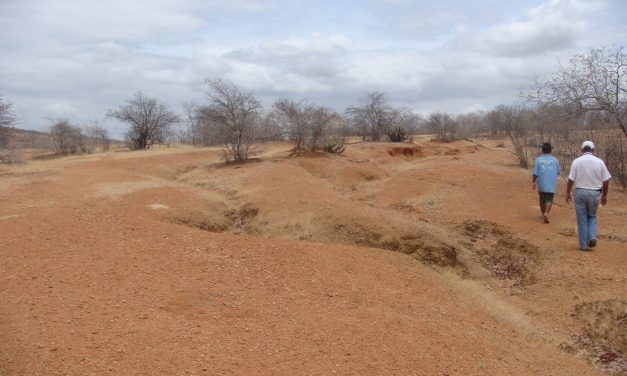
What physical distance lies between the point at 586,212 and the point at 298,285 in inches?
183

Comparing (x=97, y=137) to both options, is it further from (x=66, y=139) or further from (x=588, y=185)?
(x=588, y=185)

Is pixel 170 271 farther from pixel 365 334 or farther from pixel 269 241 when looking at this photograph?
pixel 365 334

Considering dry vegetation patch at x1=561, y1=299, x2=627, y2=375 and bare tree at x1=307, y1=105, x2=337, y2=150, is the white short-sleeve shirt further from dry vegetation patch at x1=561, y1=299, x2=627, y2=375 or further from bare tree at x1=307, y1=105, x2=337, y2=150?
bare tree at x1=307, y1=105, x2=337, y2=150

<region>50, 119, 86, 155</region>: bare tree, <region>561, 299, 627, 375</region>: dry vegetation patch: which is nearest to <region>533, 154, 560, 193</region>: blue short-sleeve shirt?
<region>561, 299, 627, 375</region>: dry vegetation patch

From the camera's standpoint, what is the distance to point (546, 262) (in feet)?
25.7

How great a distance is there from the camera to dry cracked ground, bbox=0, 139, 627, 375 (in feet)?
14.2

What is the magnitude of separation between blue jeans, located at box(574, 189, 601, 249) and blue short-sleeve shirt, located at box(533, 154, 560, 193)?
155 centimetres

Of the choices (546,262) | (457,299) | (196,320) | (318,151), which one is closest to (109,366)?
(196,320)

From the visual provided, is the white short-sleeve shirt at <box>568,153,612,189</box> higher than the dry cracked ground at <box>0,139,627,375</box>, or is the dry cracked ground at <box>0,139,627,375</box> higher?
the white short-sleeve shirt at <box>568,153,612,189</box>

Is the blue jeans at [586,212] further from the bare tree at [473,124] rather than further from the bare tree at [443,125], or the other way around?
the bare tree at [473,124]

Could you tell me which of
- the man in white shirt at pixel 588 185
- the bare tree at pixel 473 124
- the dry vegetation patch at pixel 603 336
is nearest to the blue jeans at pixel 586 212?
the man in white shirt at pixel 588 185

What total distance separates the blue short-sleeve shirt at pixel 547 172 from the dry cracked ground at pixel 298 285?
758 millimetres

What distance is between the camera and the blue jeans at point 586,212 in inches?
295

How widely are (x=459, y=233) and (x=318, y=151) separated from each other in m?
10.3
